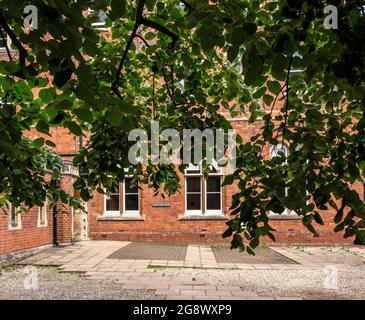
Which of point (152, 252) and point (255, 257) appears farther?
point (152, 252)

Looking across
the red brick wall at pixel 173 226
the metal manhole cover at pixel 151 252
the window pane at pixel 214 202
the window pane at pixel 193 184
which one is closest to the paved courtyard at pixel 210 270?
the metal manhole cover at pixel 151 252

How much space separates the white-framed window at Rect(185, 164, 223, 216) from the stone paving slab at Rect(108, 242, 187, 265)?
1834 mm

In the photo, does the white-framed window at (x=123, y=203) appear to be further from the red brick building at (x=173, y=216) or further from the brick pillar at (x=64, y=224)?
the brick pillar at (x=64, y=224)

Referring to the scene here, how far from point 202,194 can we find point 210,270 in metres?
6.74

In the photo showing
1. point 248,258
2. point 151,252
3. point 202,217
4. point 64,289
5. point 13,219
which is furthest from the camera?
point 202,217

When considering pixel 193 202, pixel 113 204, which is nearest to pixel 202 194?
pixel 193 202

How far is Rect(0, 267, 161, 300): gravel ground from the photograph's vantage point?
747 cm

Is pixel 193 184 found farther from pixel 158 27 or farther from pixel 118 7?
pixel 118 7

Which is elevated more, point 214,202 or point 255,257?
point 214,202

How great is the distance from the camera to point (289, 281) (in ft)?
30.3

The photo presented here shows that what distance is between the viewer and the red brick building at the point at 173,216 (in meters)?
16.3

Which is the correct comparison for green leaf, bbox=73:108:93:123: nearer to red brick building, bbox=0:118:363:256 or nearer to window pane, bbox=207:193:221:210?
red brick building, bbox=0:118:363:256

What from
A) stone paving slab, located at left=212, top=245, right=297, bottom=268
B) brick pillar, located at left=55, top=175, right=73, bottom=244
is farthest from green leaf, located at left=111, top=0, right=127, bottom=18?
brick pillar, located at left=55, top=175, right=73, bottom=244

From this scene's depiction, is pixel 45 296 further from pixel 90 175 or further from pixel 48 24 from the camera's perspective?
pixel 48 24
